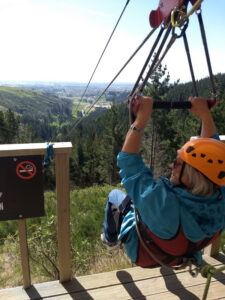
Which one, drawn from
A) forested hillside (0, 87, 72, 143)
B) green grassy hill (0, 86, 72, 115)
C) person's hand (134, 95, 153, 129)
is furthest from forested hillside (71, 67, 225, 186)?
green grassy hill (0, 86, 72, 115)

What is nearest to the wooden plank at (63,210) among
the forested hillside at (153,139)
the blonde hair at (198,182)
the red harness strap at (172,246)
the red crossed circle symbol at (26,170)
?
the red crossed circle symbol at (26,170)

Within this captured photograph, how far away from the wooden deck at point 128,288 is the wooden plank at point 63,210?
149 millimetres

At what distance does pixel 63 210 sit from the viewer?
2.17 m

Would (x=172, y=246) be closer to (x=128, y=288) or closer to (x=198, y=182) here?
(x=198, y=182)

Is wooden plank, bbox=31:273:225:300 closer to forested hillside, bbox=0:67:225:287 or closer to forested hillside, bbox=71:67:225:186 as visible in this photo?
forested hillside, bbox=0:67:225:287

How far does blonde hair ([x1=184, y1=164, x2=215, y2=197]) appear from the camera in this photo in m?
1.39

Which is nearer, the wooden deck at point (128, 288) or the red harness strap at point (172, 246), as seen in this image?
the red harness strap at point (172, 246)

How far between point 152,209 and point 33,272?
2.08 meters

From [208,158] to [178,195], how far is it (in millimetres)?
264

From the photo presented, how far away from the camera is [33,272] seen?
9.16 ft

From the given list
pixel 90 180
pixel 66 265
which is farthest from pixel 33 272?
pixel 90 180

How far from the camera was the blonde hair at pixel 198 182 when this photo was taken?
1388 millimetres

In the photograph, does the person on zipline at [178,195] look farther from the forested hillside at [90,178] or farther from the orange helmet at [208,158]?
the forested hillside at [90,178]

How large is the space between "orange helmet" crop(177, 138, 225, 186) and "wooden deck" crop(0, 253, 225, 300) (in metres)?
1.48
